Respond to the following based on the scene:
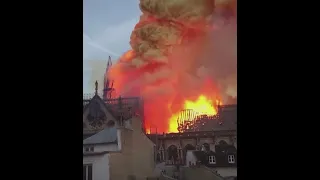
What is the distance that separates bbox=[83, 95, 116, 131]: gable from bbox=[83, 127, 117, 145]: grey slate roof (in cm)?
6

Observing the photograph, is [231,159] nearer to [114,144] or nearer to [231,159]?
[231,159]

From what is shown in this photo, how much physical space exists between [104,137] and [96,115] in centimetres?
22

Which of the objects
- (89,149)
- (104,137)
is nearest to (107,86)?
(104,137)

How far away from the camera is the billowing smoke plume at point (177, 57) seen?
478 cm

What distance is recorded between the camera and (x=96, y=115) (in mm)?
4801

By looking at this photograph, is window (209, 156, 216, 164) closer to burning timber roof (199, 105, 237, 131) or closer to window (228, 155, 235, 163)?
window (228, 155, 235, 163)

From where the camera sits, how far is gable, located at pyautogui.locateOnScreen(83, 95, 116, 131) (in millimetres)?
4793

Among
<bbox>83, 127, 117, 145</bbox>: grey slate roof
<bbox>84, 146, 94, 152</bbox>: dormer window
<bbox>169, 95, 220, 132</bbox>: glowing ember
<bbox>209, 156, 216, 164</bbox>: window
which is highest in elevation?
<bbox>169, 95, 220, 132</bbox>: glowing ember

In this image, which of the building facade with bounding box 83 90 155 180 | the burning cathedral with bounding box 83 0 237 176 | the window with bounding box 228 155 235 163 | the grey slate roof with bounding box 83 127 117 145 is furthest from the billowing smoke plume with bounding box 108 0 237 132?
the window with bounding box 228 155 235 163
